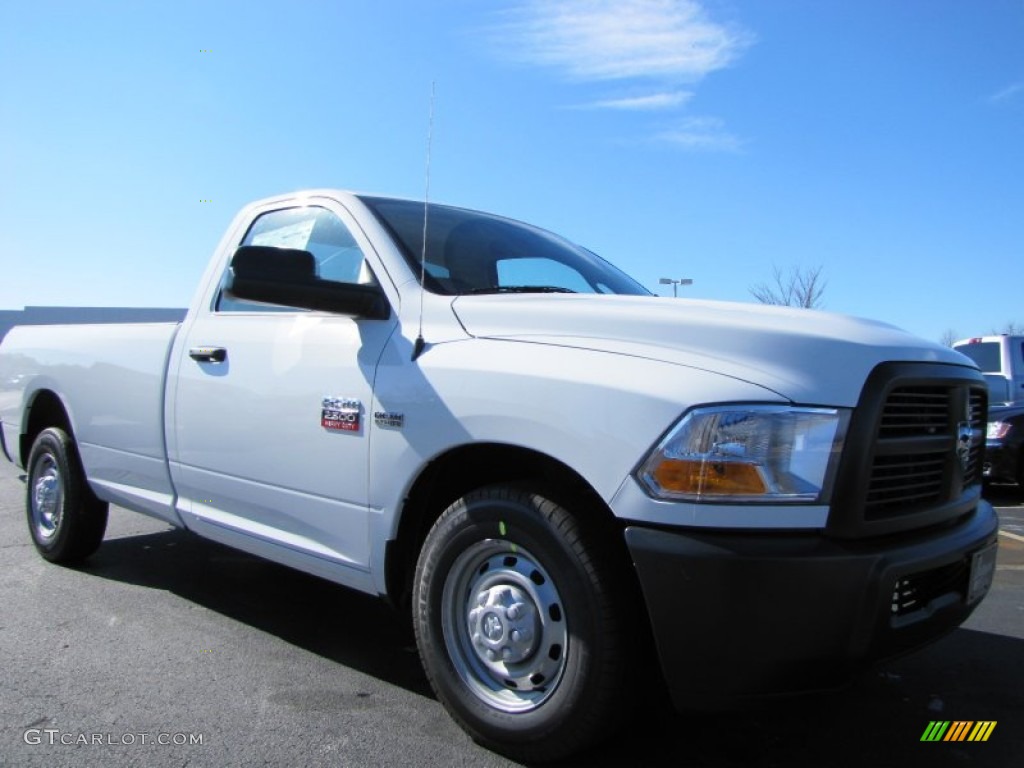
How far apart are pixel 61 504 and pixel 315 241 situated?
100 inches

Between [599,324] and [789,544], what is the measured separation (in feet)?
2.90

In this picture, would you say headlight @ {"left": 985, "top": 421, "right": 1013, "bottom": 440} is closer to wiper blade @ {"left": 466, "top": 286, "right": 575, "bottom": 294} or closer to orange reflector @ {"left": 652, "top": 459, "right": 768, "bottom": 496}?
wiper blade @ {"left": 466, "top": 286, "right": 575, "bottom": 294}

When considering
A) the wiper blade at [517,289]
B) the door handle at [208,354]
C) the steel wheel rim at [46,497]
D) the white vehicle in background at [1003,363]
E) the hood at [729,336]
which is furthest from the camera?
the white vehicle in background at [1003,363]

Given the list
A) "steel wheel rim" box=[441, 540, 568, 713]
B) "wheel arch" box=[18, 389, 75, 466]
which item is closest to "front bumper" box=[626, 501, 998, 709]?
"steel wheel rim" box=[441, 540, 568, 713]

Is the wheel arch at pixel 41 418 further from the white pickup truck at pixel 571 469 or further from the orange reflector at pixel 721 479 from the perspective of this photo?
the orange reflector at pixel 721 479

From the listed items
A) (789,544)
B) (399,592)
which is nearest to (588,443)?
(789,544)

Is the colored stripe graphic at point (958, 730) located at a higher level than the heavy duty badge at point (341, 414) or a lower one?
lower

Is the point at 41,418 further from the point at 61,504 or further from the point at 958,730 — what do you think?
the point at 958,730

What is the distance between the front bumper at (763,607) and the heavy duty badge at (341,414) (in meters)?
1.21

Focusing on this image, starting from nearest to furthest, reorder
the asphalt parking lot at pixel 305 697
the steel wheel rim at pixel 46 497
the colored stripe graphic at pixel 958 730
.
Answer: the asphalt parking lot at pixel 305 697 → the colored stripe graphic at pixel 958 730 → the steel wheel rim at pixel 46 497

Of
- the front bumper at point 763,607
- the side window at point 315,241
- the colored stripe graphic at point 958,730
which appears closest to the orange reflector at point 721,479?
the front bumper at point 763,607

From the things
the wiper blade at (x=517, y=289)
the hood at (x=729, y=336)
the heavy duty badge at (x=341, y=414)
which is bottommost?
the heavy duty badge at (x=341, y=414)

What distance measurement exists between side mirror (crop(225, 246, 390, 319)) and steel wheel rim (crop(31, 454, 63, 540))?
2.80 metres

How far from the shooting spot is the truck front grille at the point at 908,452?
84.7 inches
